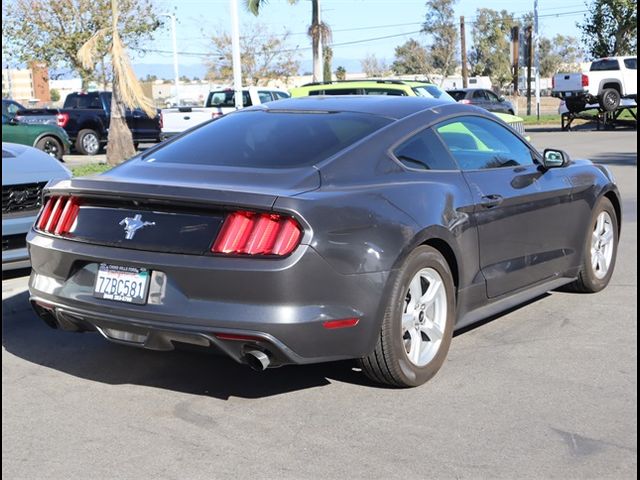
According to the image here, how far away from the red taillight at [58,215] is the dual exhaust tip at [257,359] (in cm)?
131

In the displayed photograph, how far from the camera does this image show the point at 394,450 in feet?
13.7

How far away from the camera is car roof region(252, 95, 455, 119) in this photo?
5.66 meters

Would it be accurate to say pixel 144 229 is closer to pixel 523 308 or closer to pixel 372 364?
pixel 372 364

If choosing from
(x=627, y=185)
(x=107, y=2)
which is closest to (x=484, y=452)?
(x=627, y=185)

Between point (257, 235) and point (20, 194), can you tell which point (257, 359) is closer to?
point (257, 235)

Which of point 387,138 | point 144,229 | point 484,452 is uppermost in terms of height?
point 387,138

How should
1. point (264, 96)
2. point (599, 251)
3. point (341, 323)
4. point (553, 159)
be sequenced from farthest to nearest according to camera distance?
point (264, 96), point (599, 251), point (553, 159), point (341, 323)

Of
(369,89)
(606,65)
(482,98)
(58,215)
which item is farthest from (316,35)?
(58,215)

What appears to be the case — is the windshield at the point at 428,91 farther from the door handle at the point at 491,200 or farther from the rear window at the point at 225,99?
the door handle at the point at 491,200

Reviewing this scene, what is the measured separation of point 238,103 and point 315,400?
Answer: 675 inches

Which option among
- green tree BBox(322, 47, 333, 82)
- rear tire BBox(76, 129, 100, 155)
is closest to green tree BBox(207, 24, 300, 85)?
green tree BBox(322, 47, 333, 82)

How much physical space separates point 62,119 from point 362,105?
21195 mm

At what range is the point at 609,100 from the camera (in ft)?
108

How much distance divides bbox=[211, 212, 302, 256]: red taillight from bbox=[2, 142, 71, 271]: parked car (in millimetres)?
3502
